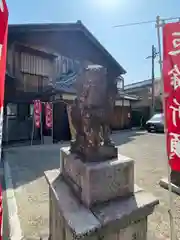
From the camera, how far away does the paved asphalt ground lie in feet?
10.4

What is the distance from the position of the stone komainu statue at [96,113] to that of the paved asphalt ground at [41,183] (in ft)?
5.79

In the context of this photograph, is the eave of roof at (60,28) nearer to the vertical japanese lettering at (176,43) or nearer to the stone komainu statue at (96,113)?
the stone komainu statue at (96,113)

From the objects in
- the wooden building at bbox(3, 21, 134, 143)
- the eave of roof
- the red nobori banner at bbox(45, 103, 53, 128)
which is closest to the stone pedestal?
the red nobori banner at bbox(45, 103, 53, 128)

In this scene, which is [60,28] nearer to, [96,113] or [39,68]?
[39,68]

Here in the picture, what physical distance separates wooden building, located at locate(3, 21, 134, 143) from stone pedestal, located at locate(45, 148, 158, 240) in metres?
8.77

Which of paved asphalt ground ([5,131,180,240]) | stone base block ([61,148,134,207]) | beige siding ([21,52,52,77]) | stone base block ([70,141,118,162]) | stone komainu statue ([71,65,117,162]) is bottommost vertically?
paved asphalt ground ([5,131,180,240])

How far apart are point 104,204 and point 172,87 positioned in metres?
1.27

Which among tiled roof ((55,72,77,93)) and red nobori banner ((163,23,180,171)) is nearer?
red nobori banner ((163,23,180,171))

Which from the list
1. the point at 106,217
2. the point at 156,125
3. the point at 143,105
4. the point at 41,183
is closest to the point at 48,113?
the point at 41,183

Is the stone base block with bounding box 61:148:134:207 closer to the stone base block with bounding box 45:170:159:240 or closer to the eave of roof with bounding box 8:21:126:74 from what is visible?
the stone base block with bounding box 45:170:159:240

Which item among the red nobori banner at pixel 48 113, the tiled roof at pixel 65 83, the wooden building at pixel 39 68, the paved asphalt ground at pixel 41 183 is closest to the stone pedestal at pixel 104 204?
the paved asphalt ground at pixel 41 183

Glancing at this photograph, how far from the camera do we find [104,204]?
6.02 feet

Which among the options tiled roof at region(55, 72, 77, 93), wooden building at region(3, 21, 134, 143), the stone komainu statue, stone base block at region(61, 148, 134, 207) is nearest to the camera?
stone base block at region(61, 148, 134, 207)

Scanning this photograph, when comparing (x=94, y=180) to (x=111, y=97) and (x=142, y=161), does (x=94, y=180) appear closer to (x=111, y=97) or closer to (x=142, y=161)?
(x=111, y=97)
